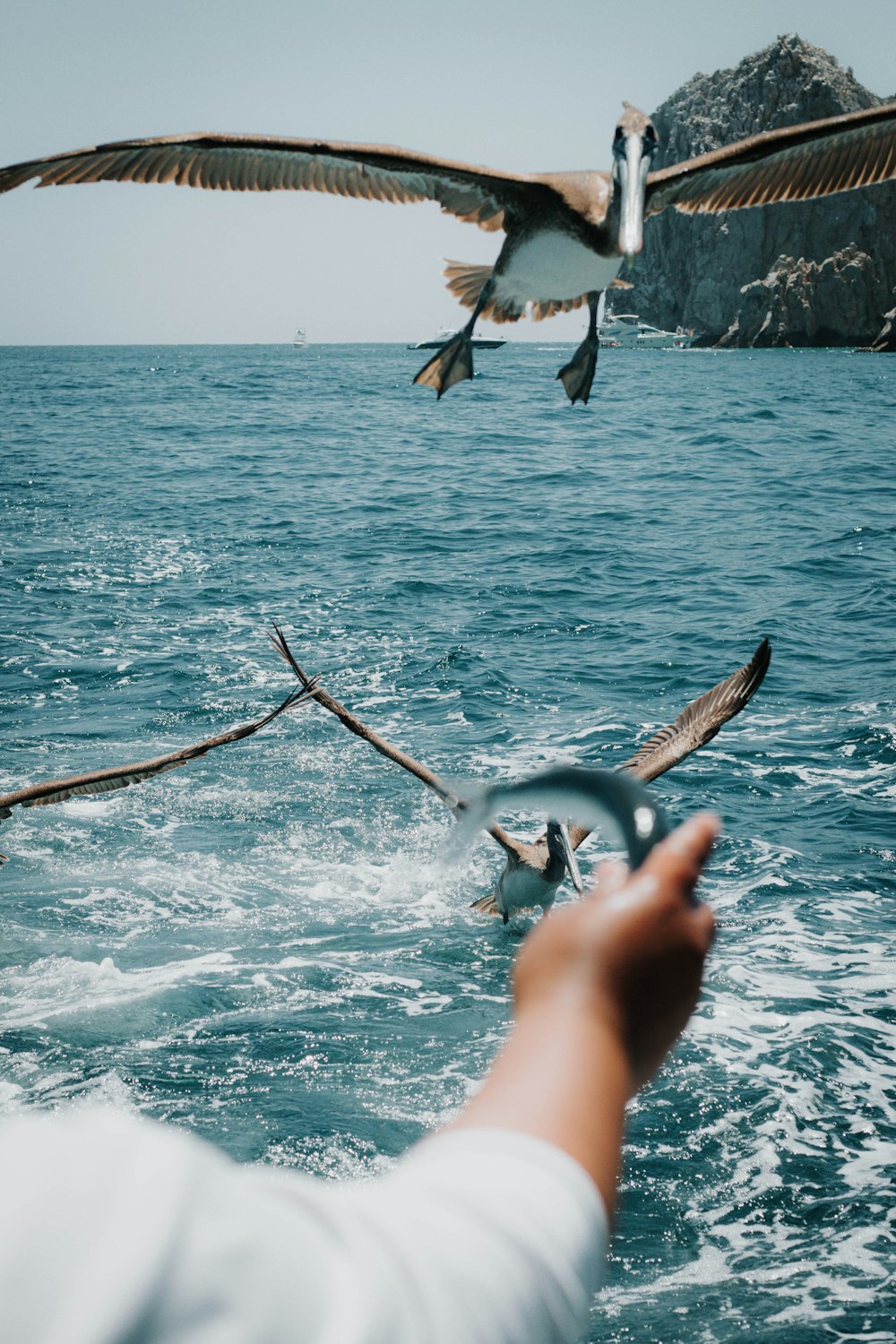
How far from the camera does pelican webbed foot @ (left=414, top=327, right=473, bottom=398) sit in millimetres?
5984

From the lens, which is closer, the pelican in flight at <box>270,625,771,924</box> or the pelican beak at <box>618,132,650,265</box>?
the pelican beak at <box>618,132,650,265</box>

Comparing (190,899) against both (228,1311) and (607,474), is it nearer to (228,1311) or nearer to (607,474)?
(228,1311)

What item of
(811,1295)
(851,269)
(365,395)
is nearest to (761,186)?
(811,1295)

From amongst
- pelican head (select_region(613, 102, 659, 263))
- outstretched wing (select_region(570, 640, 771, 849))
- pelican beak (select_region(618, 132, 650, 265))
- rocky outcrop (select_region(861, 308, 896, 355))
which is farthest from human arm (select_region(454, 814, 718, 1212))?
rocky outcrop (select_region(861, 308, 896, 355))

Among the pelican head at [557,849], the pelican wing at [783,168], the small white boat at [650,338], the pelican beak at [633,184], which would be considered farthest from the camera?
the small white boat at [650,338]

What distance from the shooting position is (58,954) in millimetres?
11375

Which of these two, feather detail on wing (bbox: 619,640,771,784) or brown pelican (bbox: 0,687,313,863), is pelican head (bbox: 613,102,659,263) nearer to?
brown pelican (bbox: 0,687,313,863)

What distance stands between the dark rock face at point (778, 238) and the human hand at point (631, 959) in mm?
108440

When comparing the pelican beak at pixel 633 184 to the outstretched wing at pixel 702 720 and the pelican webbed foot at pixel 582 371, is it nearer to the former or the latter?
the pelican webbed foot at pixel 582 371

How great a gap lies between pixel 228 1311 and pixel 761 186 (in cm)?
663

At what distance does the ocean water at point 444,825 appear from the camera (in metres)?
8.37

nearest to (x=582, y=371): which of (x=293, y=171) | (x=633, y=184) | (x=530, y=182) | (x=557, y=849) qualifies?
(x=530, y=182)

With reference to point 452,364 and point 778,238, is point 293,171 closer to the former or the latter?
point 452,364

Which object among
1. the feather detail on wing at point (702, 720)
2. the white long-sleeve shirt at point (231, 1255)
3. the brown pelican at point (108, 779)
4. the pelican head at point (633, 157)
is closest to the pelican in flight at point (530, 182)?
the pelican head at point (633, 157)
